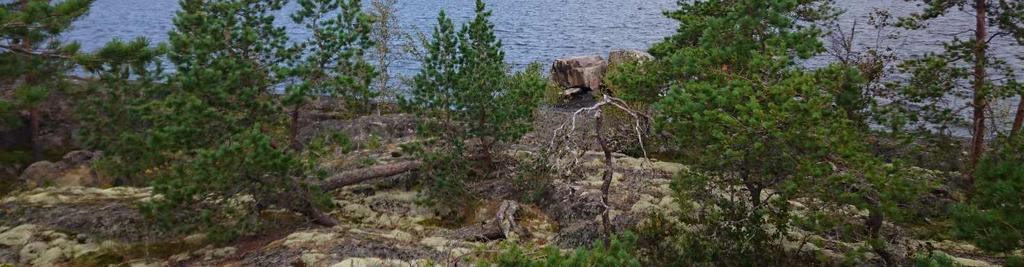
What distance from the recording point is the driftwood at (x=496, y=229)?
10.7m

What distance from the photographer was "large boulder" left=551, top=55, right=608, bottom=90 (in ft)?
114

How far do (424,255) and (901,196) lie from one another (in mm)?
6008

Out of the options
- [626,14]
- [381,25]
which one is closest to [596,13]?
[626,14]

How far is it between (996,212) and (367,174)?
997cm

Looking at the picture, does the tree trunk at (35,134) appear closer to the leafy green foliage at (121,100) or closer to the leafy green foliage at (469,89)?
the leafy green foliage at (121,100)

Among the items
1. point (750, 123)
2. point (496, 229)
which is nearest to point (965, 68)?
point (750, 123)

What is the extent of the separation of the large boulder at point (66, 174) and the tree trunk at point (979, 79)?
22.4 meters

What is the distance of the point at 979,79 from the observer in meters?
11.9

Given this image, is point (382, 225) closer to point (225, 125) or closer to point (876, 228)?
point (225, 125)

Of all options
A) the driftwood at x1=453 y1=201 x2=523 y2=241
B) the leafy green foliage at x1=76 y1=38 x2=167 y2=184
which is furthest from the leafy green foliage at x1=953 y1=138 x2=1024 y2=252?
the leafy green foliage at x1=76 y1=38 x2=167 y2=184

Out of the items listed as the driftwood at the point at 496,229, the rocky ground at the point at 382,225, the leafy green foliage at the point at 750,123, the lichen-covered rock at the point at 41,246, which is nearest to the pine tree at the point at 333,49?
the rocky ground at the point at 382,225

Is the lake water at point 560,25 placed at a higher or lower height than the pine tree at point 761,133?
lower

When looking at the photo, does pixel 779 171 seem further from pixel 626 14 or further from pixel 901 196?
pixel 626 14

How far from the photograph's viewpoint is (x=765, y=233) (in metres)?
9.73
